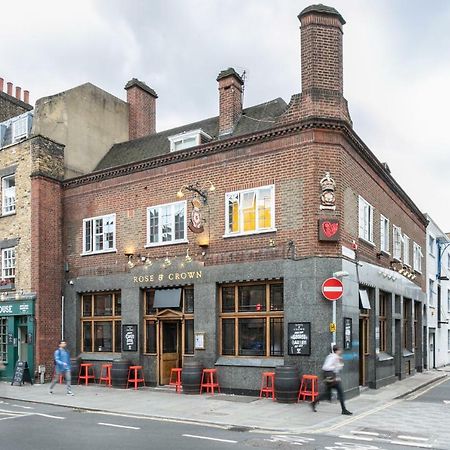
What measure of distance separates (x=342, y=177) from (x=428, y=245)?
59.5 ft

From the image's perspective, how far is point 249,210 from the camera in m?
18.7

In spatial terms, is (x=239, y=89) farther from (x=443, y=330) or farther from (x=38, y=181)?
(x=443, y=330)

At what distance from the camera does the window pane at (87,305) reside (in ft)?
75.8

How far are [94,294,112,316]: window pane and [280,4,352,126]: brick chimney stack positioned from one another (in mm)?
9691

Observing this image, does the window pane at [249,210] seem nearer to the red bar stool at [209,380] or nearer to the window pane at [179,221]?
the window pane at [179,221]

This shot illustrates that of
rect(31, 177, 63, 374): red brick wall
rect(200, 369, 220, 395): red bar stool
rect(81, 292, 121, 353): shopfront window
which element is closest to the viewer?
rect(200, 369, 220, 395): red bar stool

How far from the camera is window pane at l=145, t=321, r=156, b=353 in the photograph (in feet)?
68.0

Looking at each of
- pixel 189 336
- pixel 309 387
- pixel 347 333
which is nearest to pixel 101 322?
pixel 189 336

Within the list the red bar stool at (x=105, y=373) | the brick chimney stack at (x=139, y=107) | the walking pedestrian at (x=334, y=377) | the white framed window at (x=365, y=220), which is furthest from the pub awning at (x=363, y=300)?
the brick chimney stack at (x=139, y=107)

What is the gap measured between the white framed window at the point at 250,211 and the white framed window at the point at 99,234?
5.33m

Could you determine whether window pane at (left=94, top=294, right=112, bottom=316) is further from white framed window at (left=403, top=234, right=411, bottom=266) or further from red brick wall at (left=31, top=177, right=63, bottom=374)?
white framed window at (left=403, top=234, right=411, bottom=266)

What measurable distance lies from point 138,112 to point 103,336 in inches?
459

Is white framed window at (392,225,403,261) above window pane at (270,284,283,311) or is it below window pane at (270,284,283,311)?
above

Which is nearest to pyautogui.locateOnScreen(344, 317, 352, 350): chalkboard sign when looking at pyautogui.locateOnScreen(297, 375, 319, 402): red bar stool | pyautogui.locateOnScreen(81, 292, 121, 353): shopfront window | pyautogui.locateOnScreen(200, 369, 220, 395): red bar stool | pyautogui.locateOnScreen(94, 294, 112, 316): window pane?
pyautogui.locateOnScreen(297, 375, 319, 402): red bar stool
